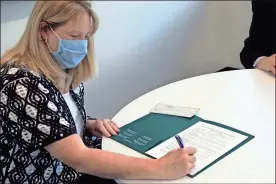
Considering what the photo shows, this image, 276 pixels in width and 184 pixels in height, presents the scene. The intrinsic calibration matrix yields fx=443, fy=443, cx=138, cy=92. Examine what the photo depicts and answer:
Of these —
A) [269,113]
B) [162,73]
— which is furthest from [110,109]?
[269,113]

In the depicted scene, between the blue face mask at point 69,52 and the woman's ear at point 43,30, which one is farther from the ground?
the woman's ear at point 43,30

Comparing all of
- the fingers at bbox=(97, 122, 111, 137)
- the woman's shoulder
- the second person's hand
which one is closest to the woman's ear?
the woman's shoulder

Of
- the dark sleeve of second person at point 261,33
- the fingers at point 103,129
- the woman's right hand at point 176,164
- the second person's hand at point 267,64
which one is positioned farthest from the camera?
the dark sleeve of second person at point 261,33

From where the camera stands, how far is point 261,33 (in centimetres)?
190

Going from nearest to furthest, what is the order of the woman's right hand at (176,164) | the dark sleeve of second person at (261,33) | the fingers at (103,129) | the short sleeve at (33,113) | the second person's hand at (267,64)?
1. the woman's right hand at (176,164)
2. the short sleeve at (33,113)
3. the fingers at (103,129)
4. the second person's hand at (267,64)
5. the dark sleeve of second person at (261,33)

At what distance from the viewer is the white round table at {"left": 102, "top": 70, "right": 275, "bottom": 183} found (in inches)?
42.1

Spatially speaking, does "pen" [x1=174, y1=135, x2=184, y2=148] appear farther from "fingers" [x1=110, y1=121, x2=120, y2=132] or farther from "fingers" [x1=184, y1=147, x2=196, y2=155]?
"fingers" [x1=110, y1=121, x2=120, y2=132]

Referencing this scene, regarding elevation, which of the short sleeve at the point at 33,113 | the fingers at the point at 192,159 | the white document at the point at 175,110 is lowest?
the fingers at the point at 192,159

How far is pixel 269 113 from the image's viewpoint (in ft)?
4.36

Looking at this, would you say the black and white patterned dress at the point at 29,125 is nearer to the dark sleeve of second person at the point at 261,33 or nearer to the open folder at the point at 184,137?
the open folder at the point at 184,137

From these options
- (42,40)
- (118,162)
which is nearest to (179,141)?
(118,162)

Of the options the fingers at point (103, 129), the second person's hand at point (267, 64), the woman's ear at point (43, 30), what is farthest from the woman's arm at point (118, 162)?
the second person's hand at point (267, 64)

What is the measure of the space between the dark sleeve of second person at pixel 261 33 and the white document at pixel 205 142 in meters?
0.64

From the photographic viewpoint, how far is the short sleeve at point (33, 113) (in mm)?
1228
